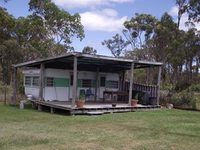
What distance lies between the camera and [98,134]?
11.8 metres

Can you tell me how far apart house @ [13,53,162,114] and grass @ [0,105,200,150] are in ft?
21.6

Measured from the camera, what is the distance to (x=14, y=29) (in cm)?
3969

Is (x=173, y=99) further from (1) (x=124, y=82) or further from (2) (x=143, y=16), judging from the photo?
(2) (x=143, y=16)

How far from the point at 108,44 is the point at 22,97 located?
31.6 m

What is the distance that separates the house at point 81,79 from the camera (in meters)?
22.2

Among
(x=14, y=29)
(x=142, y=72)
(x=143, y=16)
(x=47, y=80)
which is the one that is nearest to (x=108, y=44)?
(x=142, y=72)

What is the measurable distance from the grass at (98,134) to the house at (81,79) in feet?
21.6

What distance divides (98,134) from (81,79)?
12.5m

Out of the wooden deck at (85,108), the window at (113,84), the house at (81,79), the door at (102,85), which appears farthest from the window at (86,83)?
the wooden deck at (85,108)

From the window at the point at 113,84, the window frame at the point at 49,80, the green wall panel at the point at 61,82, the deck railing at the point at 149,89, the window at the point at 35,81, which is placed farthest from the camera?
the window at the point at 113,84

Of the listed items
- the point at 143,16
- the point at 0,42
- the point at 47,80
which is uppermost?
the point at 143,16

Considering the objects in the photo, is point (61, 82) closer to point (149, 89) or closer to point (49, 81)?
point (49, 81)

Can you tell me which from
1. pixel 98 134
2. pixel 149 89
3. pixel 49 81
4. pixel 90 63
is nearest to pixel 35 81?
pixel 49 81

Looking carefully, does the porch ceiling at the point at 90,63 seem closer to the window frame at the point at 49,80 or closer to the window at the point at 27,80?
the window frame at the point at 49,80
